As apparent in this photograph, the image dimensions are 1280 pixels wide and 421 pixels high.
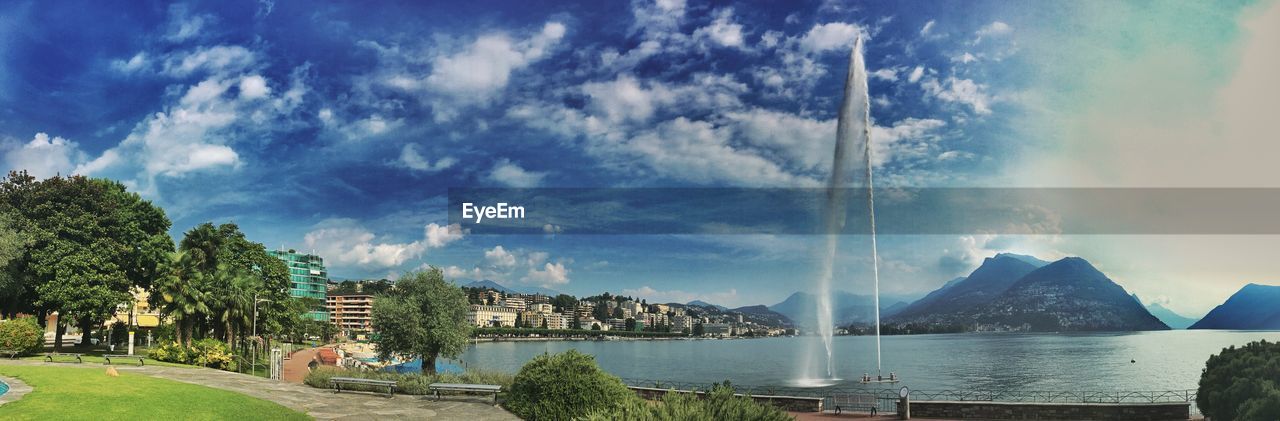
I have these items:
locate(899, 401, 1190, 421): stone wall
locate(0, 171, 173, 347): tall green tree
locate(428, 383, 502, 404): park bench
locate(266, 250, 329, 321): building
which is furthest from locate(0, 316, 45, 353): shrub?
locate(266, 250, 329, 321): building

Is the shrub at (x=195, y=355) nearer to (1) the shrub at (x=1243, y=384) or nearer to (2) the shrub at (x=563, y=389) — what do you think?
(2) the shrub at (x=563, y=389)

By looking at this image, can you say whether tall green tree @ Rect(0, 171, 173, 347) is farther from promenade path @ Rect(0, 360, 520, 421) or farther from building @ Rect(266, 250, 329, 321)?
building @ Rect(266, 250, 329, 321)

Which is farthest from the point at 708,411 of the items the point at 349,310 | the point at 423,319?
the point at 349,310

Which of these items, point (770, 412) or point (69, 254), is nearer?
point (770, 412)

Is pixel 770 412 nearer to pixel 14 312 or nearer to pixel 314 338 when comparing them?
pixel 14 312

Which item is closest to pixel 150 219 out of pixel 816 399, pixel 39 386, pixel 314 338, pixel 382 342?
pixel 382 342

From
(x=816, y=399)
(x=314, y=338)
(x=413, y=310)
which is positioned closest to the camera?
(x=816, y=399)
